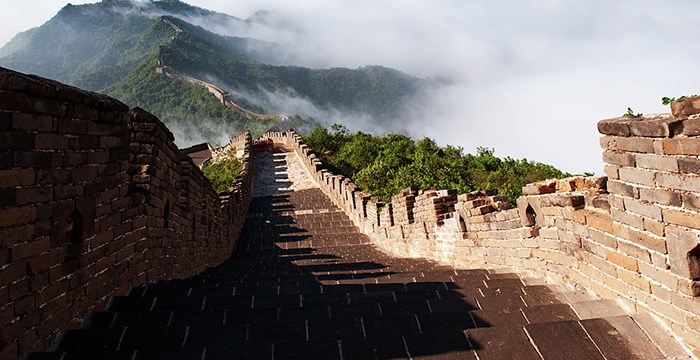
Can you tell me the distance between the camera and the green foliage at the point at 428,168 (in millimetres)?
15477

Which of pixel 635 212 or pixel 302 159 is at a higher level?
pixel 302 159

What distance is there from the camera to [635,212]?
3.50 metres

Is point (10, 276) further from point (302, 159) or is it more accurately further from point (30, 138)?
point (302, 159)

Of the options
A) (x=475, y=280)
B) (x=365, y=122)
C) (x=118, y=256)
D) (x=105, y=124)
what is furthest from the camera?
(x=365, y=122)

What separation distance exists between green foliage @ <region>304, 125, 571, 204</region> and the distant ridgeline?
107 feet

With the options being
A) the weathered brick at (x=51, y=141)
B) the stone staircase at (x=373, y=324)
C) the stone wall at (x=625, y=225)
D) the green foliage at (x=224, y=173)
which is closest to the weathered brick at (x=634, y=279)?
the stone wall at (x=625, y=225)

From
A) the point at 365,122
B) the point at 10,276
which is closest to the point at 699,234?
the point at 10,276

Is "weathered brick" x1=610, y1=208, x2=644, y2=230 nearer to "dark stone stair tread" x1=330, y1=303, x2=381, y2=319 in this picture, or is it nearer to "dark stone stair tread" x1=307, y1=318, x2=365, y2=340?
"dark stone stair tread" x1=330, y1=303, x2=381, y2=319

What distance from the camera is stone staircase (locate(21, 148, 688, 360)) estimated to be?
9.87ft

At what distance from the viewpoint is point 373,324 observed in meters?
3.53

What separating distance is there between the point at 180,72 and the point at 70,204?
260ft

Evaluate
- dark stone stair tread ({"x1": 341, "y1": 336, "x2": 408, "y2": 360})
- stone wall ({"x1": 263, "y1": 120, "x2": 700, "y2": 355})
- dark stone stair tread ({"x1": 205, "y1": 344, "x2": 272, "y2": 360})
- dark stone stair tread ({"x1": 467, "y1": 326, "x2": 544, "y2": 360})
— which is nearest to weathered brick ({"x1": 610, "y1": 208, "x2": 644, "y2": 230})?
stone wall ({"x1": 263, "y1": 120, "x2": 700, "y2": 355})

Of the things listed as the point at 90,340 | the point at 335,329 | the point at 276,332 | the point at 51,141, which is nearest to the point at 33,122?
the point at 51,141

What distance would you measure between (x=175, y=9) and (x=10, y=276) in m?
186
